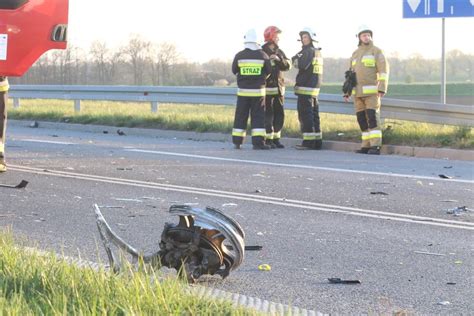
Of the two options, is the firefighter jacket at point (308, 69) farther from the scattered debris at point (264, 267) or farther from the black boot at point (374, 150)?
the scattered debris at point (264, 267)

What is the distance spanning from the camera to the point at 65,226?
20.9 feet

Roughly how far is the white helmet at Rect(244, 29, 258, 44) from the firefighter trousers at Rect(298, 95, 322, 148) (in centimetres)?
130

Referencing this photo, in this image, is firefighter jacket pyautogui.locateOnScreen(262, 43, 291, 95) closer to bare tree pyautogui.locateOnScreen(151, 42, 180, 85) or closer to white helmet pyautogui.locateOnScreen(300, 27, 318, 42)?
white helmet pyautogui.locateOnScreen(300, 27, 318, 42)

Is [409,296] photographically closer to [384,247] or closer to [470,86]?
[384,247]

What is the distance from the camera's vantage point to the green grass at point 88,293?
3.45 meters

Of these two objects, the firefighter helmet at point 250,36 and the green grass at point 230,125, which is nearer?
the green grass at point 230,125

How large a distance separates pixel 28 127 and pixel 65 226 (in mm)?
11882

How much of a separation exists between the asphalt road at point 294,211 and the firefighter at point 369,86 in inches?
20.5

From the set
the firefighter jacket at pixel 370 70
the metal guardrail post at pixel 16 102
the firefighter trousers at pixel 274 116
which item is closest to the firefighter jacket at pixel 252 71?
the firefighter trousers at pixel 274 116

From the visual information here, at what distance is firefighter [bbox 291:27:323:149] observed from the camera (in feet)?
43.9

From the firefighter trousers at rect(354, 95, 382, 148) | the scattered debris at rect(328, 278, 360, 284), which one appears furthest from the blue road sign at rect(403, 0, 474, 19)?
the scattered debris at rect(328, 278, 360, 284)

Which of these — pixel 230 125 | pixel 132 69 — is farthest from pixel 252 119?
pixel 132 69

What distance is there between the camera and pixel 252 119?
13273mm

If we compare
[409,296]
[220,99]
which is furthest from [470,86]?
[409,296]
